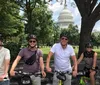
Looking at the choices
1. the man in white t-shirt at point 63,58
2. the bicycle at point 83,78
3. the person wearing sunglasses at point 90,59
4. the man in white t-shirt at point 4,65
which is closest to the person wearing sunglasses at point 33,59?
the man in white t-shirt at point 63,58

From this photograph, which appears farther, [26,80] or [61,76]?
[61,76]

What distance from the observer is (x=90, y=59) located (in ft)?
28.8

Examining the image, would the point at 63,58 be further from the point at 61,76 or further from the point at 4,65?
the point at 4,65

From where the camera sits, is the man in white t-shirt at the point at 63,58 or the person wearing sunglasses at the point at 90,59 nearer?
the man in white t-shirt at the point at 63,58

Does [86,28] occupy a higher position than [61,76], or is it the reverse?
[86,28]

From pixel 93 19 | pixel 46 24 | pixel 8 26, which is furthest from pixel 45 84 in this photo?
pixel 46 24

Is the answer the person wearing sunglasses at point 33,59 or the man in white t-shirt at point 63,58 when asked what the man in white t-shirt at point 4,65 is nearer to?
the person wearing sunglasses at point 33,59

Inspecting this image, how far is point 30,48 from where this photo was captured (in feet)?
23.9

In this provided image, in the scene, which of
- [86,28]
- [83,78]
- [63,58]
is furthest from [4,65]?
→ [86,28]

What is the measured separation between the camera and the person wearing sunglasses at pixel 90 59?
337 inches

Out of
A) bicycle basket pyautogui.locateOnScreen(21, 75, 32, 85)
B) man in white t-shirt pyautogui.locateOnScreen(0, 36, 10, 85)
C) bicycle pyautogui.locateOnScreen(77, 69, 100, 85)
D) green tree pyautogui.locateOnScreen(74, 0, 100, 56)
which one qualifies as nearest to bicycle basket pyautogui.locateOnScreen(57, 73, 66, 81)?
bicycle basket pyautogui.locateOnScreen(21, 75, 32, 85)

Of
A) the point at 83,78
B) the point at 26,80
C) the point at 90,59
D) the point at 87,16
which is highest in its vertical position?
the point at 87,16

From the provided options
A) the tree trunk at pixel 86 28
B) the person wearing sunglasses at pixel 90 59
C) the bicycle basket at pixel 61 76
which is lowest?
the bicycle basket at pixel 61 76

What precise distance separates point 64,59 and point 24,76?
1.02m
